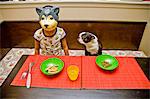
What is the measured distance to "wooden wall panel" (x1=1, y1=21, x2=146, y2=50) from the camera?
2436 mm

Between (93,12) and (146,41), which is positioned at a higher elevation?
(93,12)

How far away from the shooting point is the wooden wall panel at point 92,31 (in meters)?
2.44

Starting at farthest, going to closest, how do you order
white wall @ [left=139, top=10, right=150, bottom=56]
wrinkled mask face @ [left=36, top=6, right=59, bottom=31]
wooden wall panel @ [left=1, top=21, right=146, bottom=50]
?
wooden wall panel @ [left=1, top=21, right=146, bottom=50] < white wall @ [left=139, top=10, right=150, bottom=56] < wrinkled mask face @ [left=36, top=6, right=59, bottom=31]

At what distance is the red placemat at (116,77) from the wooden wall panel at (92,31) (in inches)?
47.3

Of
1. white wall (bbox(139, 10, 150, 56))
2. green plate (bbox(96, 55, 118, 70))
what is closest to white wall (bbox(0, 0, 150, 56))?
white wall (bbox(139, 10, 150, 56))

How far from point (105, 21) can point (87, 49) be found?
762 mm

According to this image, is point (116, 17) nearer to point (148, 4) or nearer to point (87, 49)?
point (148, 4)

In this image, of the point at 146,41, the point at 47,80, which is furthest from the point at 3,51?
the point at 146,41

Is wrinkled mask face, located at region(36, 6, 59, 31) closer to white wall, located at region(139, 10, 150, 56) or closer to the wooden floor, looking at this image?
the wooden floor

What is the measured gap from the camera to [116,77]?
3.74 ft

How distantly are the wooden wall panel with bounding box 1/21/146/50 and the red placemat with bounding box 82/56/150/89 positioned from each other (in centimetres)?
120

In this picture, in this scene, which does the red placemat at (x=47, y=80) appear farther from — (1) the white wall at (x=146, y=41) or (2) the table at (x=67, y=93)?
(1) the white wall at (x=146, y=41)

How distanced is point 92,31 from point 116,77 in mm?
1387

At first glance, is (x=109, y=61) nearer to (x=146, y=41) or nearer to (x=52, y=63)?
(x=52, y=63)
